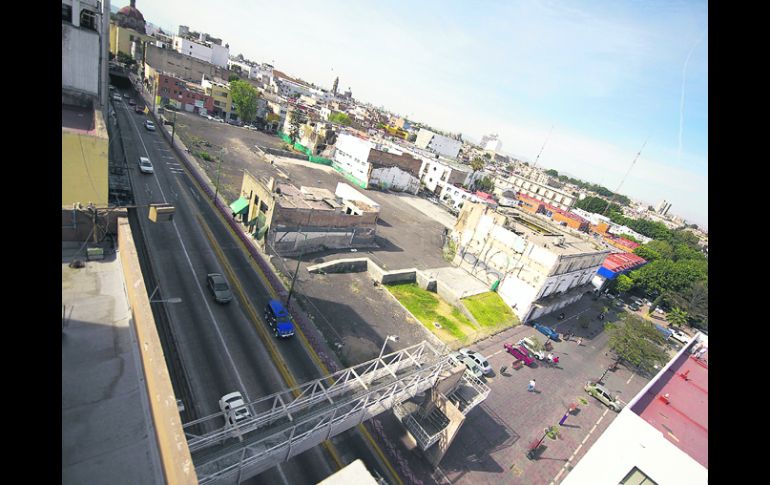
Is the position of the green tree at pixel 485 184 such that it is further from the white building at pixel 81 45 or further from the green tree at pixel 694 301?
the white building at pixel 81 45

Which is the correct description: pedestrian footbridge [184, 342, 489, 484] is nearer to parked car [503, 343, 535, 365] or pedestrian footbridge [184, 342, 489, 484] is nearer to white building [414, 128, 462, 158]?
parked car [503, 343, 535, 365]

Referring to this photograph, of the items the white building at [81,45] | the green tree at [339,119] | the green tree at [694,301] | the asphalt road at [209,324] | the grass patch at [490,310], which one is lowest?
the asphalt road at [209,324]

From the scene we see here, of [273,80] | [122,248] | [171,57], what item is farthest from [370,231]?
[273,80]

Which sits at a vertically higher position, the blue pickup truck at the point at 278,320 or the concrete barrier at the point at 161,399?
the concrete barrier at the point at 161,399

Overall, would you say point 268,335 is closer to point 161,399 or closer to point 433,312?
point 433,312

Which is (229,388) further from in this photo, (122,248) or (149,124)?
(149,124)

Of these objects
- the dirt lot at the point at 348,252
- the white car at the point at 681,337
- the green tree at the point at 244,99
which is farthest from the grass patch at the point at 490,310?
the green tree at the point at 244,99
